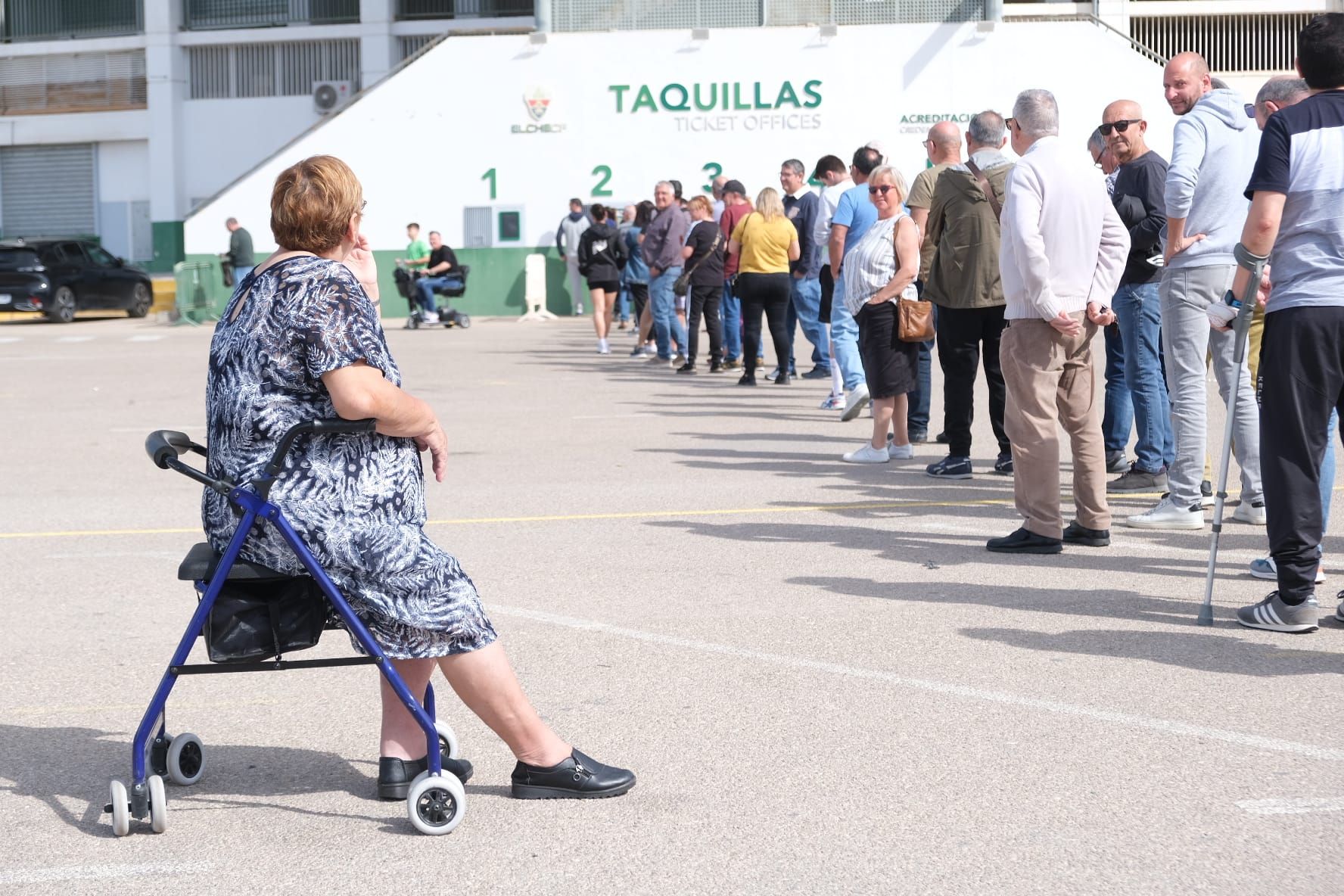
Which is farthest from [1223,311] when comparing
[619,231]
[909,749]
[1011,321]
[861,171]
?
[619,231]

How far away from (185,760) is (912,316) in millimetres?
6723

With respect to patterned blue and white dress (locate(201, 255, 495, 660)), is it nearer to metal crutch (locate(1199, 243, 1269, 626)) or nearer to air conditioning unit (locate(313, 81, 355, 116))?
metal crutch (locate(1199, 243, 1269, 626))

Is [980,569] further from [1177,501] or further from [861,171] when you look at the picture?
[861,171]

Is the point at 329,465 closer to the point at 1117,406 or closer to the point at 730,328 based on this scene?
the point at 1117,406

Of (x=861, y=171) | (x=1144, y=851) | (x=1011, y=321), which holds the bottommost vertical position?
(x=1144, y=851)

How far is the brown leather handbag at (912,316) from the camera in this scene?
10.5m

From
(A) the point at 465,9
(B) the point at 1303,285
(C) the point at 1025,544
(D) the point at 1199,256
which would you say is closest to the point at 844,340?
(D) the point at 1199,256

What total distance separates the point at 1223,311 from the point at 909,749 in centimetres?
266

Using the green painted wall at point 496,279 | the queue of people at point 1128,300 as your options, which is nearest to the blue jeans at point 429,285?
the green painted wall at point 496,279

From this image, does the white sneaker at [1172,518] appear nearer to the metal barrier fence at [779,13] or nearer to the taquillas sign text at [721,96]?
the taquillas sign text at [721,96]

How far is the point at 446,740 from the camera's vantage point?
15.1 ft

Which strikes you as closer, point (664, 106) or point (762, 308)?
point (762, 308)

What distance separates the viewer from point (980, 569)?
740 cm

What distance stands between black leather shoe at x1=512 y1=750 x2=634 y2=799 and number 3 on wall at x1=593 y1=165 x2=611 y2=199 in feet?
92.9
